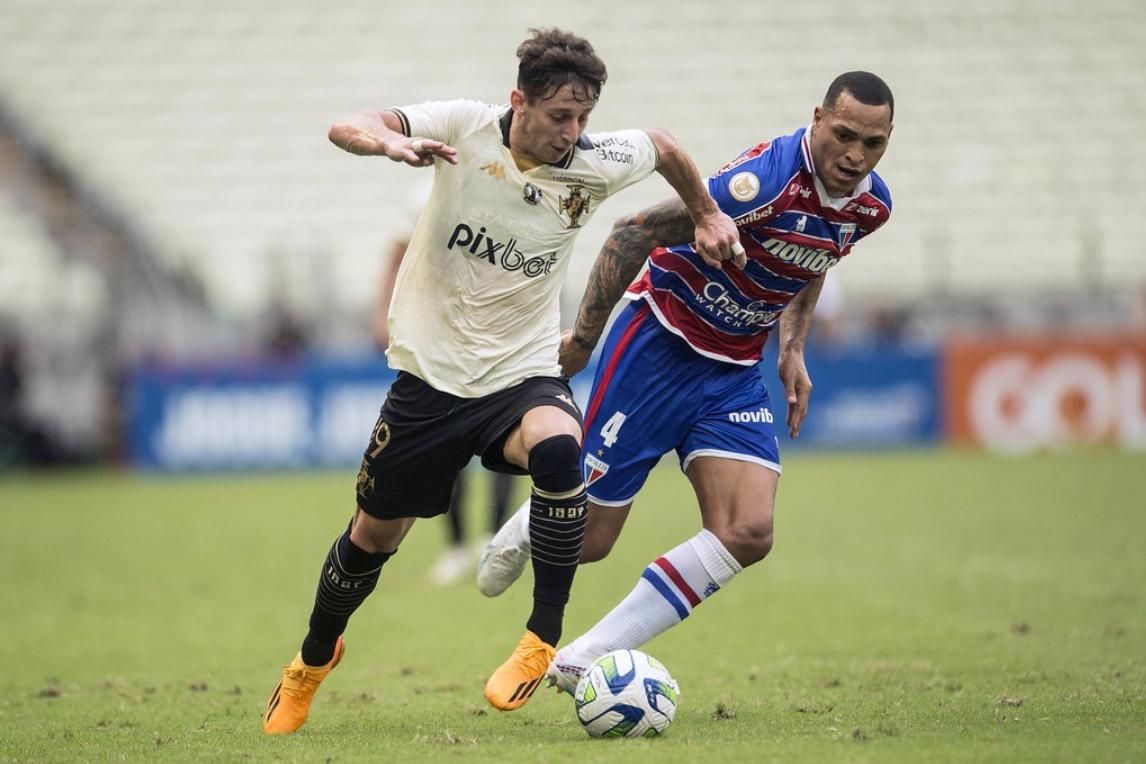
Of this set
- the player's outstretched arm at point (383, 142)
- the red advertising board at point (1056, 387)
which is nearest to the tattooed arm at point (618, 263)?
the player's outstretched arm at point (383, 142)

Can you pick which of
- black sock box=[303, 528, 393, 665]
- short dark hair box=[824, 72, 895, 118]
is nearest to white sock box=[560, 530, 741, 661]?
black sock box=[303, 528, 393, 665]

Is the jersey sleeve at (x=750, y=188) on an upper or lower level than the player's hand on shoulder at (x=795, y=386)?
upper

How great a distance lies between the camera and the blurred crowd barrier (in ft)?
67.1

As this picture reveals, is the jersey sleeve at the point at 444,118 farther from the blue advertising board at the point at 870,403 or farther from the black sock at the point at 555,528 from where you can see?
the blue advertising board at the point at 870,403

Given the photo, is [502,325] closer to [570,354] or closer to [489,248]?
[489,248]

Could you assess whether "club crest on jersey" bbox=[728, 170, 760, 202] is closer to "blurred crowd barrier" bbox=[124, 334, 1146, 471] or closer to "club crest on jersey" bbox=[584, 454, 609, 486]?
"club crest on jersey" bbox=[584, 454, 609, 486]

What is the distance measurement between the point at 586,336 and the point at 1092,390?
16157 millimetres

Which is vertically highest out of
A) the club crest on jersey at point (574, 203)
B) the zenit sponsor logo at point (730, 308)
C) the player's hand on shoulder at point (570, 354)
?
the club crest on jersey at point (574, 203)

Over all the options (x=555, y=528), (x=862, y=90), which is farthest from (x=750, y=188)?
(x=555, y=528)

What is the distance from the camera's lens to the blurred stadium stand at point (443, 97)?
22891 mm

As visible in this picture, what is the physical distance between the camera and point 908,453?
2114 centimetres

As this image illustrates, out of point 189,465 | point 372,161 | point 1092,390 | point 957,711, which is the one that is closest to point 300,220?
point 372,161

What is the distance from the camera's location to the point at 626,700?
5.53 meters

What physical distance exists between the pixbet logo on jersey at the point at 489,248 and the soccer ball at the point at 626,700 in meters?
1.54
